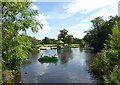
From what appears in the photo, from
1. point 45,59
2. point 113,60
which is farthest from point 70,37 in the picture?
point 113,60

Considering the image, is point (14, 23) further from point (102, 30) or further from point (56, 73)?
point (102, 30)

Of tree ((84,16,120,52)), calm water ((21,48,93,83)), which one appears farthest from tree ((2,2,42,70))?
tree ((84,16,120,52))

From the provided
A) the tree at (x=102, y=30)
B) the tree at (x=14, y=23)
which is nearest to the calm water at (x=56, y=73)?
the tree at (x=14, y=23)

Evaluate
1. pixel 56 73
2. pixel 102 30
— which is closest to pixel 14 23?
pixel 56 73

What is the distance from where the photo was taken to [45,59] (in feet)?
74.8

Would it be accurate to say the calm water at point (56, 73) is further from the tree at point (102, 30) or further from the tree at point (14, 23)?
the tree at point (102, 30)

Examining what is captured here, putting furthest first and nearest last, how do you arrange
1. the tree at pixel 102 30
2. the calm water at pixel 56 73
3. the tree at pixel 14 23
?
1. the tree at pixel 102 30
2. the calm water at pixel 56 73
3. the tree at pixel 14 23

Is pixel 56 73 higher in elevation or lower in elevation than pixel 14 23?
lower

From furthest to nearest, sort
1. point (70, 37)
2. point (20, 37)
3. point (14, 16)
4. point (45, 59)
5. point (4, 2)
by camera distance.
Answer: point (70, 37)
point (45, 59)
point (20, 37)
point (14, 16)
point (4, 2)

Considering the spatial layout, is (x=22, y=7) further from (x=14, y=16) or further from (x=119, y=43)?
(x=119, y=43)

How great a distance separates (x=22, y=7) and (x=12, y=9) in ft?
0.93

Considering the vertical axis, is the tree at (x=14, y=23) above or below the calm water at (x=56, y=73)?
above

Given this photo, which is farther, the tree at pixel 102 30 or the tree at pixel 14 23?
the tree at pixel 102 30

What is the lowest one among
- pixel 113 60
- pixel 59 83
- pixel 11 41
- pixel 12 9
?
pixel 59 83
